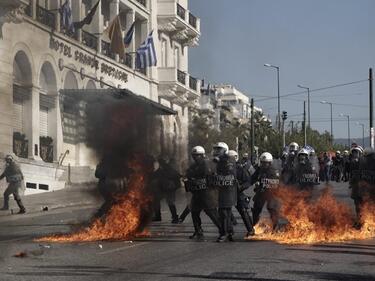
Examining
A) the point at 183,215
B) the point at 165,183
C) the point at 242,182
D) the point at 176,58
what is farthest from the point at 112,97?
the point at 176,58

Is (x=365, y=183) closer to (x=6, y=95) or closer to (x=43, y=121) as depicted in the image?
(x=43, y=121)

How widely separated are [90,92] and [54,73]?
115 inches

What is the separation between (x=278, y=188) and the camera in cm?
1385

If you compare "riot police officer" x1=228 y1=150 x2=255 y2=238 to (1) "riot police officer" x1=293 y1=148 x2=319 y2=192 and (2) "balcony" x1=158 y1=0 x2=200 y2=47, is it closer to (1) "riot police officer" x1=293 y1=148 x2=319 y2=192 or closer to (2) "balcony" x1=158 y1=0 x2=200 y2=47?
(1) "riot police officer" x1=293 y1=148 x2=319 y2=192

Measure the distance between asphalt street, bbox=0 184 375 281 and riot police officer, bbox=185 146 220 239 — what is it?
1.63 feet

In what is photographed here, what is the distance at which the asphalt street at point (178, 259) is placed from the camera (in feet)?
30.2

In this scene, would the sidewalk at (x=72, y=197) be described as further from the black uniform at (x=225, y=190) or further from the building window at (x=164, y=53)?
the building window at (x=164, y=53)

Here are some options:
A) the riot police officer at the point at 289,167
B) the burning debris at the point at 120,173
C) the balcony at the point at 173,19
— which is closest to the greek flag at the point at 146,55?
the balcony at the point at 173,19

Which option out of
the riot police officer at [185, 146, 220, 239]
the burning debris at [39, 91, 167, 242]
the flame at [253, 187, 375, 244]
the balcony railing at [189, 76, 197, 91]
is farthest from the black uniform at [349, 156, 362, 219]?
the balcony railing at [189, 76, 197, 91]

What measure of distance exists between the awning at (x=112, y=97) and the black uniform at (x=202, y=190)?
174 cm

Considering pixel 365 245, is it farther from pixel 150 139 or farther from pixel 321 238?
pixel 150 139

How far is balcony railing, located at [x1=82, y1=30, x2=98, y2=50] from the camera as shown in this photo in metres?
8.21

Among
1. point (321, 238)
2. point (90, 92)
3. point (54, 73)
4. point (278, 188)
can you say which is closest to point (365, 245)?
point (321, 238)

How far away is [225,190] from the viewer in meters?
13.1
